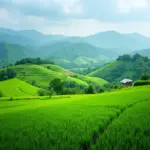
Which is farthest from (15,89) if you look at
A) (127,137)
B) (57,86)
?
(127,137)

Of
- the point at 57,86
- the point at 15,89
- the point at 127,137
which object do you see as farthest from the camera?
the point at 15,89

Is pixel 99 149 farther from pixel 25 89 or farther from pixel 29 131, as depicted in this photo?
pixel 25 89

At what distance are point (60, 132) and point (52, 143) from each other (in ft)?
9.47

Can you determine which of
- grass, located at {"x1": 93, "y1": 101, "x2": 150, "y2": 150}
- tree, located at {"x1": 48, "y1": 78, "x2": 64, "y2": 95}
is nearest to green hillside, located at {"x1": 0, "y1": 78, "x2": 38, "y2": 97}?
tree, located at {"x1": 48, "y1": 78, "x2": 64, "y2": 95}

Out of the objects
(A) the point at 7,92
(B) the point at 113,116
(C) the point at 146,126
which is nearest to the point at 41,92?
(A) the point at 7,92

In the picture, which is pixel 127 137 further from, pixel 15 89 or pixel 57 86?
pixel 15 89

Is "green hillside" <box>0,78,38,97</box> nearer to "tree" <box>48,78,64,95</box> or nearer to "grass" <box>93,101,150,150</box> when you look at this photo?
"tree" <box>48,78,64,95</box>

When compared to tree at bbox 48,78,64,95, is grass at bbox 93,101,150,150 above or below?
below

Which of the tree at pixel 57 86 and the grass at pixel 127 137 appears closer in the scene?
the grass at pixel 127 137

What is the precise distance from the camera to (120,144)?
15.8 metres

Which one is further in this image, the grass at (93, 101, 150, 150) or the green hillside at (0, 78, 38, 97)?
the green hillside at (0, 78, 38, 97)

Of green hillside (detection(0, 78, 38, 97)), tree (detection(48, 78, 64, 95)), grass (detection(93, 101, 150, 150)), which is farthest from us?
green hillside (detection(0, 78, 38, 97))

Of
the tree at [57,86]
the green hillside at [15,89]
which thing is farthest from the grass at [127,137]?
the green hillside at [15,89]

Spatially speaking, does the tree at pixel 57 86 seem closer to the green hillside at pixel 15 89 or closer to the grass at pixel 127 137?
the green hillside at pixel 15 89
